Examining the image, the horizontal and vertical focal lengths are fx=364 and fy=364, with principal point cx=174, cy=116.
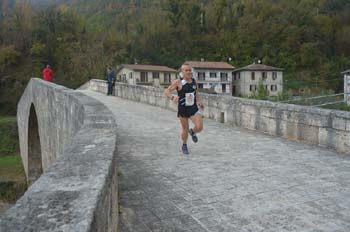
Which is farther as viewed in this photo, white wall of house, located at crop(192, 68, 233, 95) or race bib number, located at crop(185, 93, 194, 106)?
white wall of house, located at crop(192, 68, 233, 95)

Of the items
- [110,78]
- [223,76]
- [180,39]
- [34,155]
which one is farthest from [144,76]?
[34,155]

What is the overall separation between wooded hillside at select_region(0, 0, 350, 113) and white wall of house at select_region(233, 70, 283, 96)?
12.6 feet

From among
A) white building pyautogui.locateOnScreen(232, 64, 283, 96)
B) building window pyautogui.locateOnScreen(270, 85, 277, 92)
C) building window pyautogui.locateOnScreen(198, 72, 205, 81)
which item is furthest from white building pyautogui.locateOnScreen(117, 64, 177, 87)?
building window pyautogui.locateOnScreen(270, 85, 277, 92)

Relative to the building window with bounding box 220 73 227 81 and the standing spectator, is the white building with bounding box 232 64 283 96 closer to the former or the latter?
the building window with bounding box 220 73 227 81

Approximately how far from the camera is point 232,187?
412cm

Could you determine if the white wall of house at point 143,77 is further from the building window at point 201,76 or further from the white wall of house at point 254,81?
the white wall of house at point 254,81

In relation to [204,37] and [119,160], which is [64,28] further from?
[119,160]

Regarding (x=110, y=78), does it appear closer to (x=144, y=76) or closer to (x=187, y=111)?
(x=187, y=111)

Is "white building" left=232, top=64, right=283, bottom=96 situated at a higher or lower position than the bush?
lower

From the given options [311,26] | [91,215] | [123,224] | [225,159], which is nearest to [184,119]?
[225,159]

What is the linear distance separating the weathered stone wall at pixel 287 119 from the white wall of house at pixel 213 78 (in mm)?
37555

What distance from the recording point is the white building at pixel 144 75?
142 feet

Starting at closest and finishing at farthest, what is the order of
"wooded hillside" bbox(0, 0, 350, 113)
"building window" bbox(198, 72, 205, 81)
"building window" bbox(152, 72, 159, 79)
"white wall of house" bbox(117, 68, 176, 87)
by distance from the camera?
"white wall of house" bbox(117, 68, 176, 87) → "building window" bbox(152, 72, 159, 79) → "wooded hillside" bbox(0, 0, 350, 113) → "building window" bbox(198, 72, 205, 81)

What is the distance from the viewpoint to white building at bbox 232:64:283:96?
49469 mm
